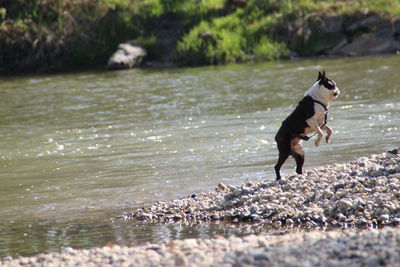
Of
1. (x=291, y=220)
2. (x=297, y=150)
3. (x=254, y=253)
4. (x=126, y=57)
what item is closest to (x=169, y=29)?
(x=126, y=57)

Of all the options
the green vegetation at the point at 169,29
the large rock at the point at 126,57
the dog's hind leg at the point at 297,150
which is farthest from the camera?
the large rock at the point at 126,57

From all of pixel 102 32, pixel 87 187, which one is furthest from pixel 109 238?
pixel 102 32

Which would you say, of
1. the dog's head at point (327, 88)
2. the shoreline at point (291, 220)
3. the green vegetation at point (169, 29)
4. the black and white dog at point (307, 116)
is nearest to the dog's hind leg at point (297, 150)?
the black and white dog at point (307, 116)

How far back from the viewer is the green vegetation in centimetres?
2858

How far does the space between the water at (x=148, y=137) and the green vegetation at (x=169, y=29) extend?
6.75 feet

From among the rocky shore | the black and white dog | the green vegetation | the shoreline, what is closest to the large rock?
the green vegetation

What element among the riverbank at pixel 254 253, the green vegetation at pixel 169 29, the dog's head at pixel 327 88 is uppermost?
the dog's head at pixel 327 88

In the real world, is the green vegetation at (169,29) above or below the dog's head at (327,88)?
below

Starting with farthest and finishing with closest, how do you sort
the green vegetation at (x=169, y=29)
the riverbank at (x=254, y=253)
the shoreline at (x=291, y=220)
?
the green vegetation at (x=169, y=29)
the shoreline at (x=291, y=220)
the riverbank at (x=254, y=253)

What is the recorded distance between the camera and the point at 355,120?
16141mm

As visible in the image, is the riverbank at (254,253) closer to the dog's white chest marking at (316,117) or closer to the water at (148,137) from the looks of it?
the water at (148,137)

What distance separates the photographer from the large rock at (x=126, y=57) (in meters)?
28.9

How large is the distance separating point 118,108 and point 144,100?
1209 millimetres

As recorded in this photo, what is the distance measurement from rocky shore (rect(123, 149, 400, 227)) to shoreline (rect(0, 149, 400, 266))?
12 mm
